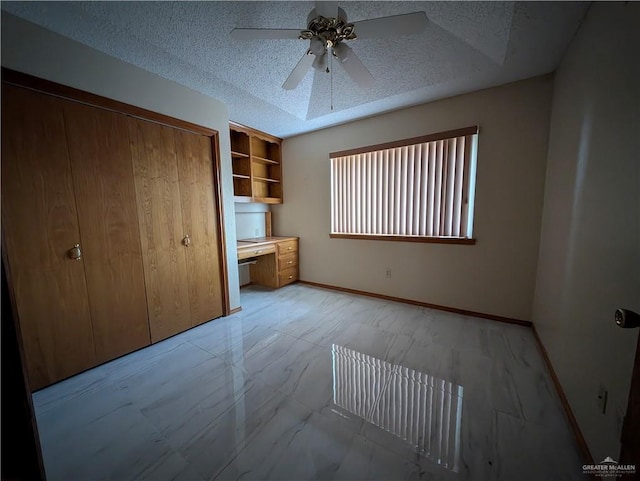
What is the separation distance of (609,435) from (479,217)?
6.33 ft

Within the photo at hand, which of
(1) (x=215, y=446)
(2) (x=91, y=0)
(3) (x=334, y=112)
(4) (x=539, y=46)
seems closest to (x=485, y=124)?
(4) (x=539, y=46)

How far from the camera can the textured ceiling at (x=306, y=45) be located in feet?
4.91

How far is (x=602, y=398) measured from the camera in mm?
1087

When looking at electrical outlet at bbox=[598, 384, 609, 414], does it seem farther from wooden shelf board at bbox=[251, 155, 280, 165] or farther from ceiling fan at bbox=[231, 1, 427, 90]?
wooden shelf board at bbox=[251, 155, 280, 165]

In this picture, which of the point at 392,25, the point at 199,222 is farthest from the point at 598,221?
the point at 199,222

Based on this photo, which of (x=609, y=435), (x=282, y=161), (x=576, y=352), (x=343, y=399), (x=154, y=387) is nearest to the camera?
(x=609, y=435)

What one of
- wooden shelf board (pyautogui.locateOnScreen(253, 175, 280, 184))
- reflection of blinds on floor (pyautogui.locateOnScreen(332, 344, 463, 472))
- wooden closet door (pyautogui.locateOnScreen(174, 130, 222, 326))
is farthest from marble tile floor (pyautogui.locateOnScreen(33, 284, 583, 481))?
wooden shelf board (pyautogui.locateOnScreen(253, 175, 280, 184))

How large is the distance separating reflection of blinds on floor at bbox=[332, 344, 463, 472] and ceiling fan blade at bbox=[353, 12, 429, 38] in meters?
2.17

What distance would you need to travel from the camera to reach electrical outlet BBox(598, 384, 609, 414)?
106 centimetres

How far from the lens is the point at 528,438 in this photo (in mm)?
1255

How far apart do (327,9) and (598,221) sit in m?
1.78

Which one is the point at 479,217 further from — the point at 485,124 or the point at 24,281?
the point at 24,281

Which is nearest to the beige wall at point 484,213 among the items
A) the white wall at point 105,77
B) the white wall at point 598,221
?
the white wall at point 598,221

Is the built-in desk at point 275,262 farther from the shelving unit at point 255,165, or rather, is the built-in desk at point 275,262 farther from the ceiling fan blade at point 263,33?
the ceiling fan blade at point 263,33
